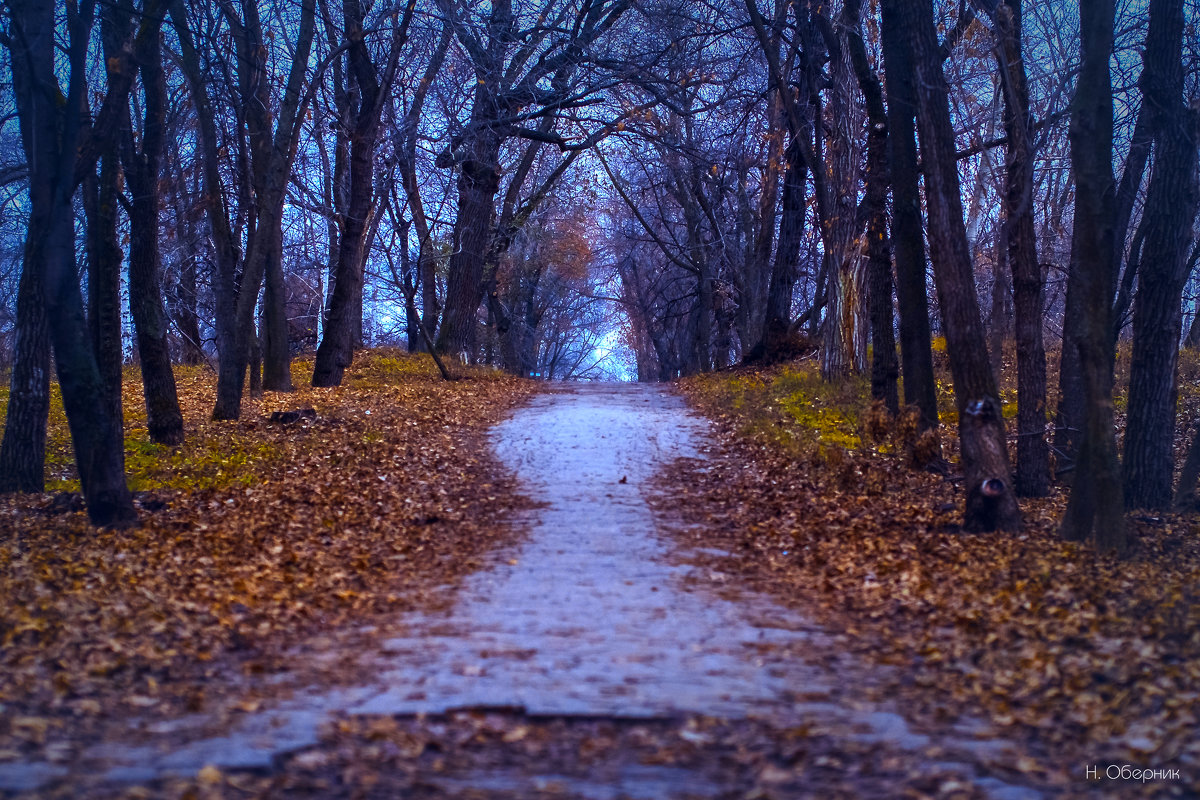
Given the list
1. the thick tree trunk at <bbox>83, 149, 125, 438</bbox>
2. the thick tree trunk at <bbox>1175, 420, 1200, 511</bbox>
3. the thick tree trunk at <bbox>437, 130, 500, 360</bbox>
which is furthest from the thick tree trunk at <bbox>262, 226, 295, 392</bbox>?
the thick tree trunk at <bbox>1175, 420, 1200, 511</bbox>

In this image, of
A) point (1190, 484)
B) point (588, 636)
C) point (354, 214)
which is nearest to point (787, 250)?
point (354, 214)

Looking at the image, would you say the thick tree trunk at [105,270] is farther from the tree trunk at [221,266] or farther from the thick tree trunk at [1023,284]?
the thick tree trunk at [1023,284]

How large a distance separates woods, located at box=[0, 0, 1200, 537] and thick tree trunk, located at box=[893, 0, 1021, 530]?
0.08ft

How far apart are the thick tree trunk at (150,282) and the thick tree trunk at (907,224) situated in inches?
318

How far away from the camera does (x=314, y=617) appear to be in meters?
6.11

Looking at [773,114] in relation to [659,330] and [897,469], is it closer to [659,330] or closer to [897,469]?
[897,469]

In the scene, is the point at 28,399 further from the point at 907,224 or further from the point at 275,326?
the point at 907,224

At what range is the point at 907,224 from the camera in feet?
32.3

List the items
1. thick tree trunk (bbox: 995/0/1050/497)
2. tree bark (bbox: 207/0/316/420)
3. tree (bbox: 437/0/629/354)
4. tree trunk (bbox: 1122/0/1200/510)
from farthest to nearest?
tree (bbox: 437/0/629/354) < tree bark (bbox: 207/0/316/420) < thick tree trunk (bbox: 995/0/1050/497) < tree trunk (bbox: 1122/0/1200/510)

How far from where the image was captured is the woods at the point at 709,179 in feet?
25.8

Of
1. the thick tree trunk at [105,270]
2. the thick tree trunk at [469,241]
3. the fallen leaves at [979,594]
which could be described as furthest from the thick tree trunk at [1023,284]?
the thick tree trunk at [469,241]

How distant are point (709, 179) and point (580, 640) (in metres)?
19.7

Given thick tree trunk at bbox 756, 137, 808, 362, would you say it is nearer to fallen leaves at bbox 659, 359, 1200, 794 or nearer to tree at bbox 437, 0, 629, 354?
tree at bbox 437, 0, 629, 354

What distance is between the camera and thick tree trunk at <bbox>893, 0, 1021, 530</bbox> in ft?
25.8
